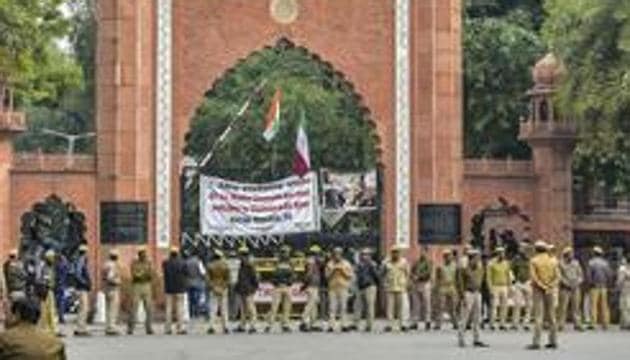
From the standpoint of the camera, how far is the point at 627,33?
31625 mm

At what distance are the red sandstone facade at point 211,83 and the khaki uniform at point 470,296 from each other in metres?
7.73

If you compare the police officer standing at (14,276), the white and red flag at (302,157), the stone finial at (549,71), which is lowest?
the police officer standing at (14,276)

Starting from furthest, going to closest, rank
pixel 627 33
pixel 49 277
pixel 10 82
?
pixel 627 33
pixel 49 277
pixel 10 82

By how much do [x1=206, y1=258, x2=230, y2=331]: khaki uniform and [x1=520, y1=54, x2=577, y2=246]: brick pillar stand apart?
832 cm

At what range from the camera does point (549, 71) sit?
35031 millimetres

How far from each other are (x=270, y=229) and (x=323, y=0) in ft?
14.7

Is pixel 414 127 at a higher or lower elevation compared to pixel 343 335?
higher

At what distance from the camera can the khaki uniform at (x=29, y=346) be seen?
33.5 ft

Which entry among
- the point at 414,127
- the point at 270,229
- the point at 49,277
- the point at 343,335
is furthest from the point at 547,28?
the point at 49,277

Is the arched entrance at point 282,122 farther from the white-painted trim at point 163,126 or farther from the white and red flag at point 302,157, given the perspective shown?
the white-painted trim at point 163,126

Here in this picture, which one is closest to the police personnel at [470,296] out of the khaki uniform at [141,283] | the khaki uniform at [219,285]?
the khaki uniform at [219,285]

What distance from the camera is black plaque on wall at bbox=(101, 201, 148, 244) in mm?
31109

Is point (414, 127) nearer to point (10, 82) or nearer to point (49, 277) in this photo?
point (49, 277)

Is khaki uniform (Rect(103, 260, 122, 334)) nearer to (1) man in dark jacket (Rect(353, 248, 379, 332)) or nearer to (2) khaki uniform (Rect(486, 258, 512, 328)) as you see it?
(1) man in dark jacket (Rect(353, 248, 379, 332))
